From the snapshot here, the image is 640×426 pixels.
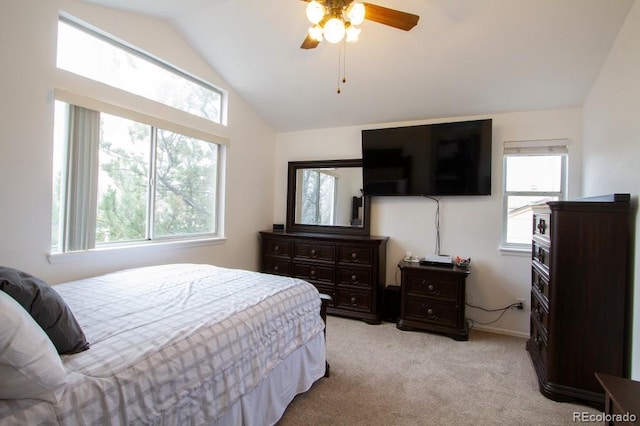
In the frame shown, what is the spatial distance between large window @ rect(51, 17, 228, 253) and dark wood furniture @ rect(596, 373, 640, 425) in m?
3.20

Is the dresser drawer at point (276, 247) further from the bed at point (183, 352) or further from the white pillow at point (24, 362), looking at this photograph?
the white pillow at point (24, 362)

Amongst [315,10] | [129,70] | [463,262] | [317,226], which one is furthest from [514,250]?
[129,70]

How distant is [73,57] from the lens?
2.41 meters

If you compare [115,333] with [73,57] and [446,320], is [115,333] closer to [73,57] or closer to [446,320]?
[73,57]

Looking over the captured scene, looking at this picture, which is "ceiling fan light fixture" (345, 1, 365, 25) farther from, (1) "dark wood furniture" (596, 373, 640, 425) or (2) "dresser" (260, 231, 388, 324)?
(2) "dresser" (260, 231, 388, 324)

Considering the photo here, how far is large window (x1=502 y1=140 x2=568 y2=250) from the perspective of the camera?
3307mm

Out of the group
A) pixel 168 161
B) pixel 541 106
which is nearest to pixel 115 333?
pixel 168 161

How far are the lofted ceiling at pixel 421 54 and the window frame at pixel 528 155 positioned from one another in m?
0.37

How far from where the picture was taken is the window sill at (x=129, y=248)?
2312mm

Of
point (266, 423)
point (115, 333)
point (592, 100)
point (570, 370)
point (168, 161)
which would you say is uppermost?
point (592, 100)

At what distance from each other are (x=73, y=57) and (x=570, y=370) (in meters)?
4.20

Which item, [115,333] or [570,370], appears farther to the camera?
[570,370]

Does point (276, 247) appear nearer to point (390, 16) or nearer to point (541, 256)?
point (541, 256)

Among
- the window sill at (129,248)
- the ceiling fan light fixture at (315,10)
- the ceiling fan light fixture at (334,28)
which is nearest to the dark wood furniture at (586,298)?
the ceiling fan light fixture at (334,28)
